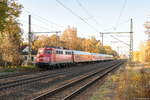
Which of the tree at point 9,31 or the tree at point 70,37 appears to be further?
the tree at point 70,37

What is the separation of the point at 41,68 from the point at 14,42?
222 inches

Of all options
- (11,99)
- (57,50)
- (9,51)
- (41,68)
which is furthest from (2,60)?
(11,99)

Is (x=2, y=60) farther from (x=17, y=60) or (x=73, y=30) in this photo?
(x=73, y=30)

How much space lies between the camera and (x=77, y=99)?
37.6 ft

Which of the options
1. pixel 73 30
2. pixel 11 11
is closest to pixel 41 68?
pixel 11 11

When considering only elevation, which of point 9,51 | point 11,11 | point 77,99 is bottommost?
point 77,99

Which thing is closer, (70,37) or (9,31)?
(9,31)

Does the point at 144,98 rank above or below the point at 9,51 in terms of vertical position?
below

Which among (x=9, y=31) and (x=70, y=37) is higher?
(x=70, y=37)

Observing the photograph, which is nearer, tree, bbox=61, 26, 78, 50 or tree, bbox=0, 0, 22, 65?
tree, bbox=0, 0, 22, 65

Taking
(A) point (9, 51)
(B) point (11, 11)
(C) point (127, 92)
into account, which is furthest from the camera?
(A) point (9, 51)

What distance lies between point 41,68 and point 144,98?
28716 millimetres

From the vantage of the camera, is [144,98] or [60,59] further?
[60,59]

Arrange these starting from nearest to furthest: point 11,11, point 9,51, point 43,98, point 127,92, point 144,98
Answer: point 144,98
point 127,92
point 43,98
point 11,11
point 9,51
